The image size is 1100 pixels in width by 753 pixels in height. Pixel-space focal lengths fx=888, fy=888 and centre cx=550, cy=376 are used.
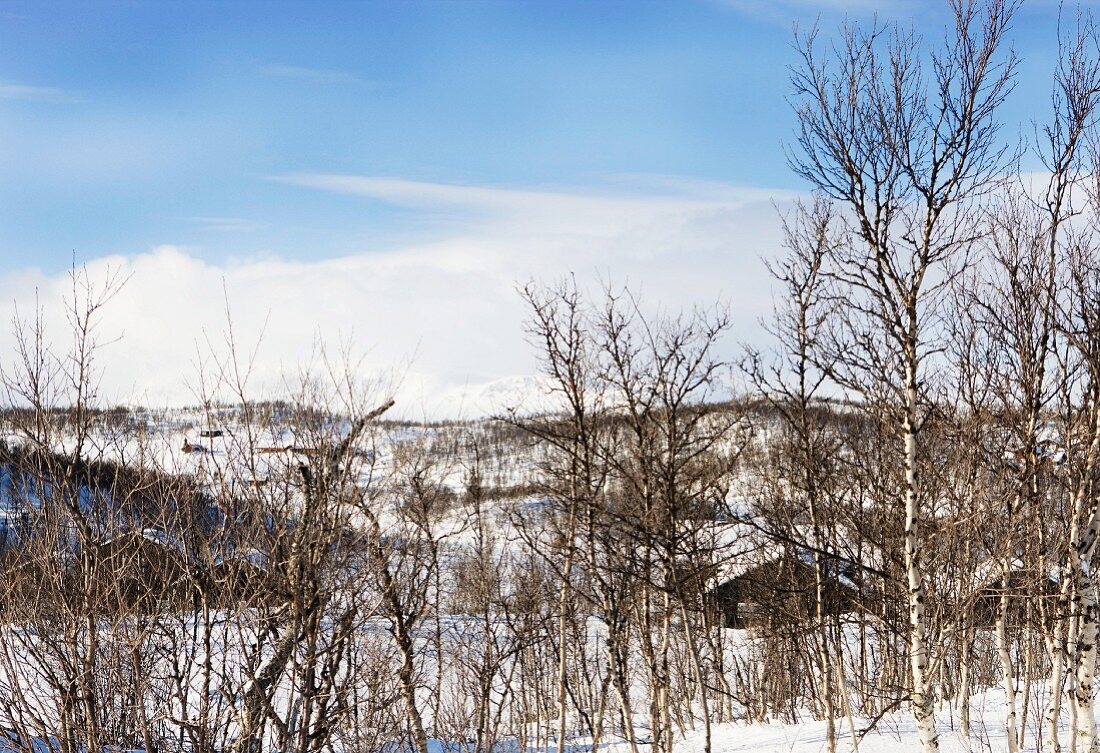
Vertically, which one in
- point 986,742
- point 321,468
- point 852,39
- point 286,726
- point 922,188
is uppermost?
point 852,39

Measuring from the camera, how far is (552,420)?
16.5 metres

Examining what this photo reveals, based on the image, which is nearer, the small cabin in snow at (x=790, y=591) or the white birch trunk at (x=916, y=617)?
the white birch trunk at (x=916, y=617)

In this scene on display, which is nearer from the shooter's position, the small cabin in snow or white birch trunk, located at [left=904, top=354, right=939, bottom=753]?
white birch trunk, located at [left=904, top=354, right=939, bottom=753]

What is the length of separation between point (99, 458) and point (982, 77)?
10.2m

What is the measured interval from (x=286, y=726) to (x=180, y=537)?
7.37 feet

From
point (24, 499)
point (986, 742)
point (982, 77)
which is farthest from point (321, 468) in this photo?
point (986, 742)

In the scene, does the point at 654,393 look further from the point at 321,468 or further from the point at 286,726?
the point at 286,726

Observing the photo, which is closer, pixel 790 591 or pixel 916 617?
pixel 916 617

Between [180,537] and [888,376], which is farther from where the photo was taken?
[888,376]

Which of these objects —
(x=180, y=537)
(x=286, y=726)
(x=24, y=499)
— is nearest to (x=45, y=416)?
(x=24, y=499)

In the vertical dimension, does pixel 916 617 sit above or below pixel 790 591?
below

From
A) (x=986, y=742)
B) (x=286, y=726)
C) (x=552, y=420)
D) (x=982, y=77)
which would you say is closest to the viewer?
(x=286, y=726)

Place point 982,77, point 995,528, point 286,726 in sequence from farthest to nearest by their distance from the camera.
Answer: point 995,528
point 982,77
point 286,726

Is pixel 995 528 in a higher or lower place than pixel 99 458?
lower
